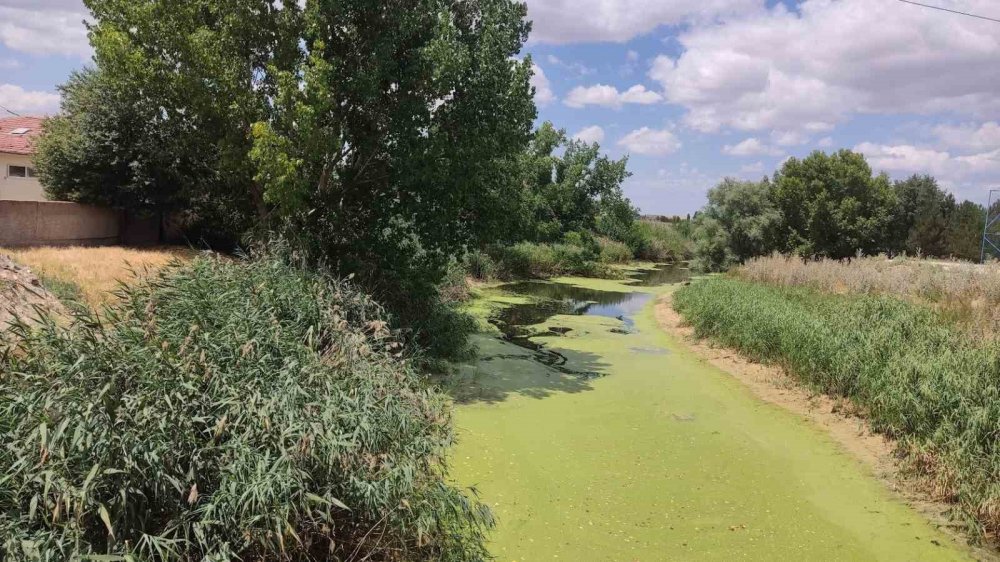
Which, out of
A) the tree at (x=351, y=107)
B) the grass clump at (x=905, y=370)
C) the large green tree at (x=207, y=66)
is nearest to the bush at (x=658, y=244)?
the grass clump at (x=905, y=370)

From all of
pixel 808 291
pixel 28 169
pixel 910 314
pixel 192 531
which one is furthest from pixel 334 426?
pixel 28 169

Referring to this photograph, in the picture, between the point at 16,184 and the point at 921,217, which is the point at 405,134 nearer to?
the point at 16,184

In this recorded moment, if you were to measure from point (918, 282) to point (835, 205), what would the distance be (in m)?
14.5

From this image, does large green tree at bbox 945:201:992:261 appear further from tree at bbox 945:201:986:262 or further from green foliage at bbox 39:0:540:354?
green foliage at bbox 39:0:540:354

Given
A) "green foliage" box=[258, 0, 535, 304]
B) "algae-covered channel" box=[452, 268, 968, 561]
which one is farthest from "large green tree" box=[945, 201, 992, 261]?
"green foliage" box=[258, 0, 535, 304]

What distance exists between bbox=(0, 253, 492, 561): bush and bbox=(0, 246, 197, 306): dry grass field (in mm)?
4114

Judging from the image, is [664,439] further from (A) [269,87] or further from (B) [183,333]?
(A) [269,87]

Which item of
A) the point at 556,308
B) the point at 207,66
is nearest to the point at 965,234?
the point at 556,308

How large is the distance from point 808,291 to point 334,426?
44.6 ft

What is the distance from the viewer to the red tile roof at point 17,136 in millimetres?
20594

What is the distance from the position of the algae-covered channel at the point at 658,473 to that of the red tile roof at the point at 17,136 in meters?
18.1

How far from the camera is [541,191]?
31.1m

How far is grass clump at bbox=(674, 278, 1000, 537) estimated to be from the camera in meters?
5.70

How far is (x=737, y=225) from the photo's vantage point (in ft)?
96.9
